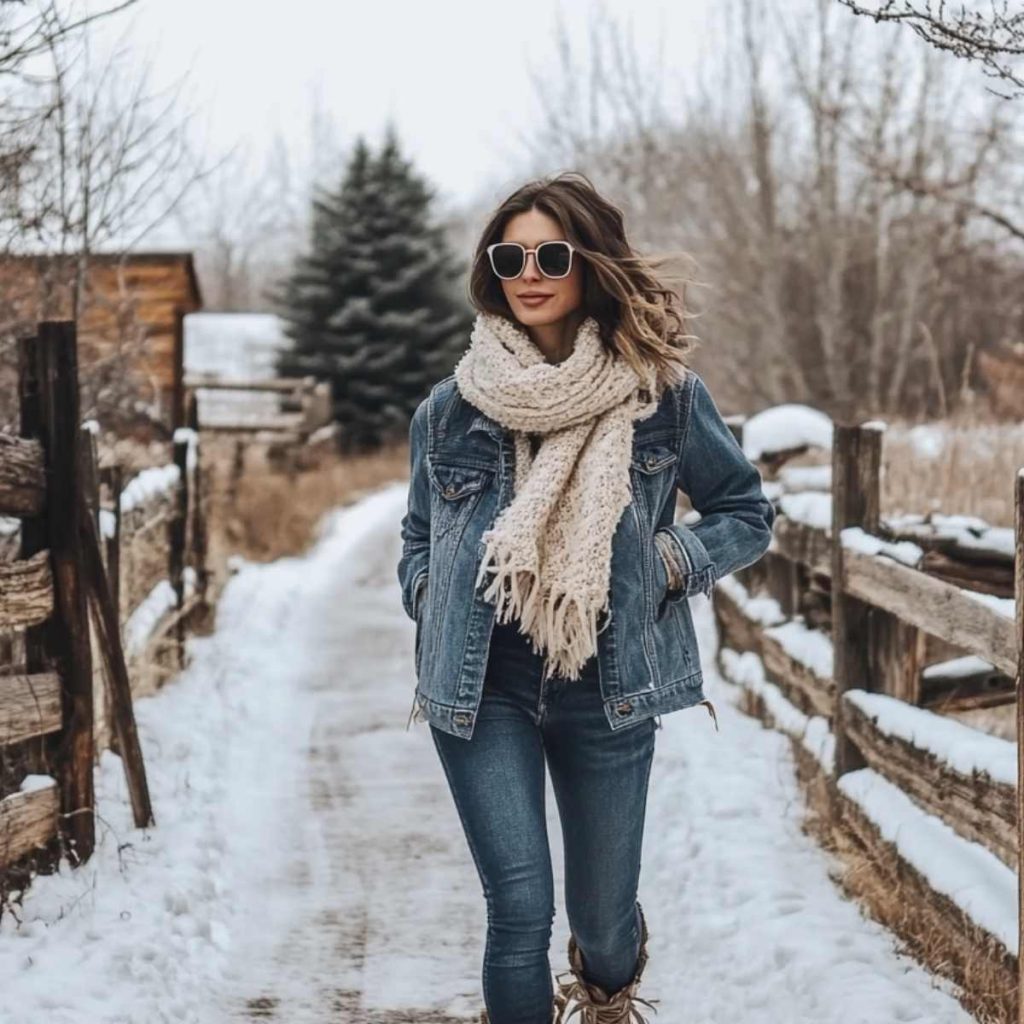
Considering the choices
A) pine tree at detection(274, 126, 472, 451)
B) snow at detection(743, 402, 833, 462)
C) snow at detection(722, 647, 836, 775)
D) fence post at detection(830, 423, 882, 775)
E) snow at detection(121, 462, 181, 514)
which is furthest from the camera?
pine tree at detection(274, 126, 472, 451)

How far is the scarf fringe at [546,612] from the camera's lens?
2863mm

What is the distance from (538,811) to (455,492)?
26.4 inches

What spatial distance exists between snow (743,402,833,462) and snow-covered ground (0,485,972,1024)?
1397 mm

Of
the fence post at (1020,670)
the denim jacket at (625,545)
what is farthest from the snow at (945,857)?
the denim jacket at (625,545)

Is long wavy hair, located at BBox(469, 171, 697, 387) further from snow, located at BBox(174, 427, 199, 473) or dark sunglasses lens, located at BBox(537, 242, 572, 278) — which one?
snow, located at BBox(174, 427, 199, 473)

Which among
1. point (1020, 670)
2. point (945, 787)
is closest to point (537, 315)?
point (1020, 670)

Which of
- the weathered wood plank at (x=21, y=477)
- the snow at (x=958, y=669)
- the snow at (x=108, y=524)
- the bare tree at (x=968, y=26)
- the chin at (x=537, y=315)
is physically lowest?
the snow at (x=958, y=669)

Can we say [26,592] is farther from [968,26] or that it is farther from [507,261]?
[968,26]

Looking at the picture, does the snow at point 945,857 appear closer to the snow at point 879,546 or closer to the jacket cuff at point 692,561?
the snow at point 879,546

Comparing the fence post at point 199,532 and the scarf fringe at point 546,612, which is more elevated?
the scarf fringe at point 546,612

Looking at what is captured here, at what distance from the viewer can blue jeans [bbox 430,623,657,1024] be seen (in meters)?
2.91

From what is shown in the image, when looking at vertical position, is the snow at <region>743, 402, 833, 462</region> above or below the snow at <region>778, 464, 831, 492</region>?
above

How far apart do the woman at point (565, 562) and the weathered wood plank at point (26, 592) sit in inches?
74.1

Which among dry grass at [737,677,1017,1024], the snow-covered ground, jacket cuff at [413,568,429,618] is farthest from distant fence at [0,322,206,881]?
dry grass at [737,677,1017,1024]
